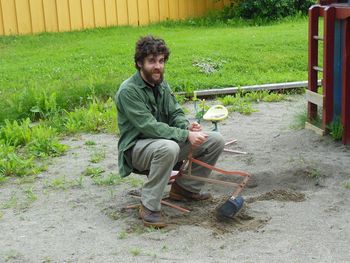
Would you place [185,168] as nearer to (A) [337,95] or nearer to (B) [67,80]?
(A) [337,95]

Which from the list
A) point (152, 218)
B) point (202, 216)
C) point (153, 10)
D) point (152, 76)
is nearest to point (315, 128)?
point (202, 216)

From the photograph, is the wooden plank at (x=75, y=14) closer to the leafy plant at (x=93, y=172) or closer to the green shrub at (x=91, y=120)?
the green shrub at (x=91, y=120)

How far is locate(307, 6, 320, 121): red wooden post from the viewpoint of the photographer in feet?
21.5

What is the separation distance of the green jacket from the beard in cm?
4

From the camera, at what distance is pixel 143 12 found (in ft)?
44.3

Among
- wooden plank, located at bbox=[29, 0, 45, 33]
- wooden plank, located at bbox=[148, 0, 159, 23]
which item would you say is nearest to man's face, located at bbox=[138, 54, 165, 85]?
wooden plank, located at bbox=[29, 0, 45, 33]

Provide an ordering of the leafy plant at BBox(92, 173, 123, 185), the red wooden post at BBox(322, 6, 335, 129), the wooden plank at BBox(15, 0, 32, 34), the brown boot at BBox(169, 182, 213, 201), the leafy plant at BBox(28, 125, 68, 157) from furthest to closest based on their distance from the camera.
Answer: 1. the wooden plank at BBox(15, 0, 32, 34)
2. the leafy plant at BBox(28, 125, 68, 157)
3. the red wooden post at BBox(322, 6, 335, 129)
4. the leafy plant at BBox(92, 173, 123, 185)
5. the brown boot at BBox(169, 182, 213, 201)

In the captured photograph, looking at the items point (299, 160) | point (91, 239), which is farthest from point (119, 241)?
point (299, 160)

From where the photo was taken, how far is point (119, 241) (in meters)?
4.20

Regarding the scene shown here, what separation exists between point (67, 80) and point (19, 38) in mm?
3735

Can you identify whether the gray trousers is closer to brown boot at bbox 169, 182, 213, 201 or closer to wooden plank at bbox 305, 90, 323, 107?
brown boot at bbox 169, 182, 213, 201

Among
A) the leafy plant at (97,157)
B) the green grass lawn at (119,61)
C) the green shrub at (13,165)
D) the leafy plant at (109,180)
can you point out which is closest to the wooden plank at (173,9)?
the green grass lawn at (119,61)

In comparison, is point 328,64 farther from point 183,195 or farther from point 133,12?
point 133,12

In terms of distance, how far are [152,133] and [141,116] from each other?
0.44 feet
